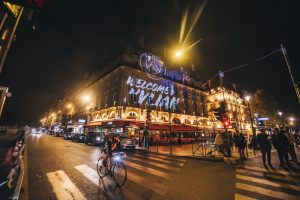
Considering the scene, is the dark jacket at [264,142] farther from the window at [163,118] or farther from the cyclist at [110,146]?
the window at [163,118]

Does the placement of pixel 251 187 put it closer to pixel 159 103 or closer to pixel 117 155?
pixel 117 155

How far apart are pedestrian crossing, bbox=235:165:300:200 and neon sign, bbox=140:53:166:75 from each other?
25.9 metres

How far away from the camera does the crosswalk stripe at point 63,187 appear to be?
4.30 m

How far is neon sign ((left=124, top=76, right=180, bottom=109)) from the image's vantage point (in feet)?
90.1

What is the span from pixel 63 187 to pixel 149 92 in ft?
82.3

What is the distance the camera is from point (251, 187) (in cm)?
527

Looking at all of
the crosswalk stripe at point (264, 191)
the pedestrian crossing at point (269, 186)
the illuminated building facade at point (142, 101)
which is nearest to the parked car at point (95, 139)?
the illuminated building facade at point (142, 101)

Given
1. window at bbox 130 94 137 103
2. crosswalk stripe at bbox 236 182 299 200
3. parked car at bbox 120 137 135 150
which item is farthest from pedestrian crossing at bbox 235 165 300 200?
window at bbox 130 94 137 103

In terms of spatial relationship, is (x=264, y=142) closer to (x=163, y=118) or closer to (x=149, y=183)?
(x=149, y=183)

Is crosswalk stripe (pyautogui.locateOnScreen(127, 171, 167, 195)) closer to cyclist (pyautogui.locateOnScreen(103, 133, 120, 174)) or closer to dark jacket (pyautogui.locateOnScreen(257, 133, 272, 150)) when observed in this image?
cyclist (pyautogui.locateOnScreen(103, 133, 120, 174))

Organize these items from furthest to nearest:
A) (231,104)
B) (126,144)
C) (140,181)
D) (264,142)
Result: (231,104)
(126,144)
(264,142)
(140,181)

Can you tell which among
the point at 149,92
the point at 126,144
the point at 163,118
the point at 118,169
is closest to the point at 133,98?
the point at 149,92

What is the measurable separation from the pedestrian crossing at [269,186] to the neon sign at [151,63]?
25919 millimetres

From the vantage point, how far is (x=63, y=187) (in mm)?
4988
